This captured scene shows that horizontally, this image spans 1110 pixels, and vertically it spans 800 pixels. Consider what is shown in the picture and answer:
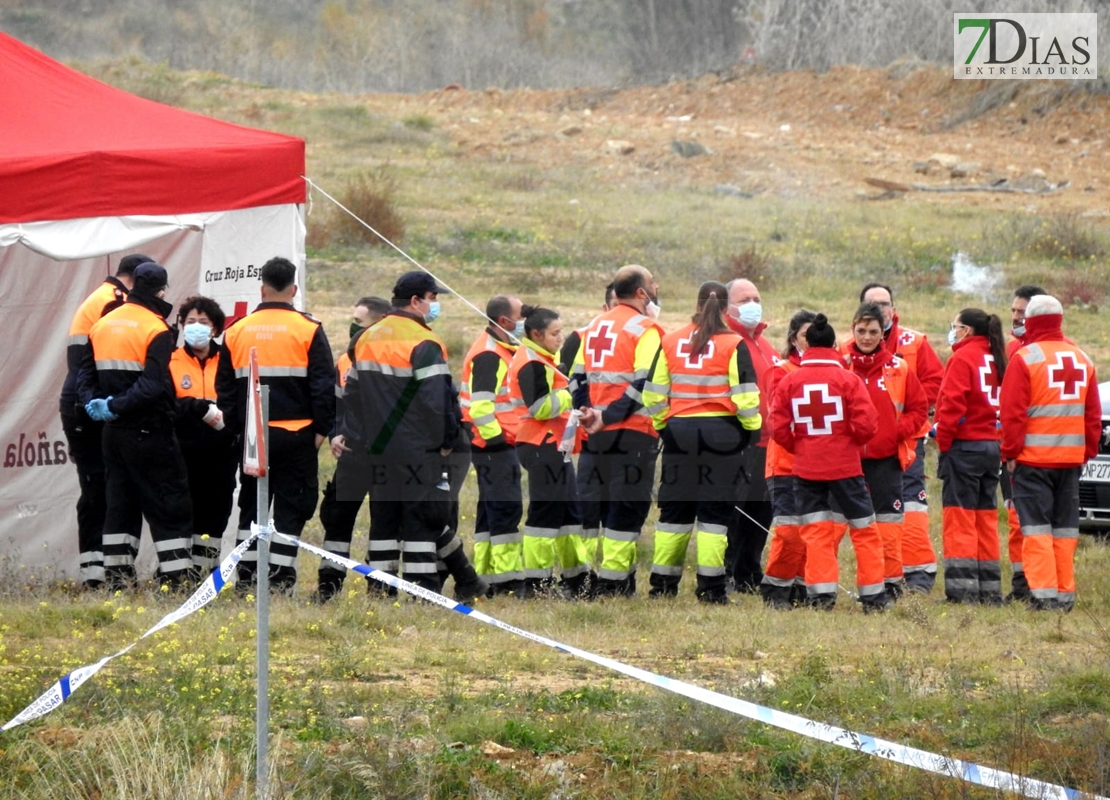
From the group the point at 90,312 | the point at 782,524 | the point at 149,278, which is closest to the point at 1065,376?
the point at 782,524

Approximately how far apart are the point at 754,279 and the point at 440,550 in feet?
43.4

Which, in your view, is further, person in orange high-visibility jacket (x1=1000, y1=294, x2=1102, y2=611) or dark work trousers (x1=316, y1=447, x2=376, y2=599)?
person in orange high-visibility jacket (x1=1000, y1=294, x2=1102, y2=611)

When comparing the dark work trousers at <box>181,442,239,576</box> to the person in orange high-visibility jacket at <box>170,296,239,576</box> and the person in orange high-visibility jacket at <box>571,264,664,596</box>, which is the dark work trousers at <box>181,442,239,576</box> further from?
the person in orange high-visibility jacket at <box>571,264,664,596</box>

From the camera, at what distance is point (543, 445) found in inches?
397

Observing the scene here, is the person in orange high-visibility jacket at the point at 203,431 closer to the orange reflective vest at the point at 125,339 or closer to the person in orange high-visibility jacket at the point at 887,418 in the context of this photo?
the orange reflective vest at the point at 125,339

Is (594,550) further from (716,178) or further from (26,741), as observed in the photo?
(716,178)

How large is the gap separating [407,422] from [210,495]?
1.52 meters

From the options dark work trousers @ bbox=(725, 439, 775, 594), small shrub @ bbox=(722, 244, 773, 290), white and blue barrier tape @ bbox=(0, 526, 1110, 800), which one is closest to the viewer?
white and blue barrier tape @ bbox=(0, 526, 1110, 800)

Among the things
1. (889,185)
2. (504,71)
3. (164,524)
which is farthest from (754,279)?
(504,71)

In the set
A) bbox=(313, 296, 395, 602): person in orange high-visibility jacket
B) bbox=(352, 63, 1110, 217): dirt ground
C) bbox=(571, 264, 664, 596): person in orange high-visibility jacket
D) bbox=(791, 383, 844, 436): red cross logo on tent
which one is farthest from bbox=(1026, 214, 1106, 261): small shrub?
bbox=(313, 296, 395, 602): person in orange high-visibility jacket

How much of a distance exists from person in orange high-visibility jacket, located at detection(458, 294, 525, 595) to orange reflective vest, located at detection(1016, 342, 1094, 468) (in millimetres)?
3272

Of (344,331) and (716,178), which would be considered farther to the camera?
(716,178)

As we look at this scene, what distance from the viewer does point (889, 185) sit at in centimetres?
3162

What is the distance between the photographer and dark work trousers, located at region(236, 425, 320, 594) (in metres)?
9.16
